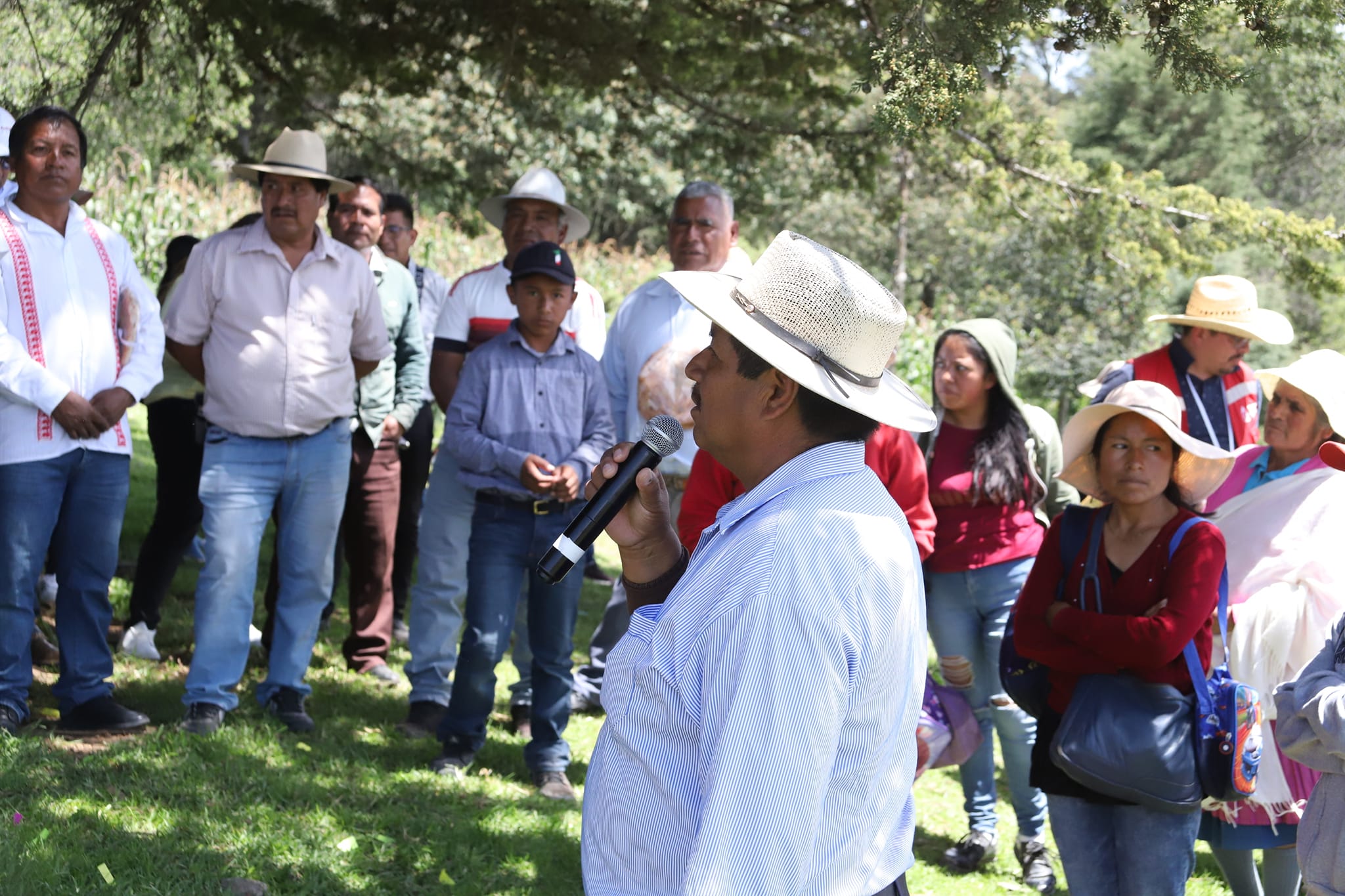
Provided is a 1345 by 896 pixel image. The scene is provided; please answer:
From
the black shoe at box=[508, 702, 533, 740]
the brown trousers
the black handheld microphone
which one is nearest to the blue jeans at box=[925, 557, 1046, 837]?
the black shoe at box=[508, 702, 533, 740]

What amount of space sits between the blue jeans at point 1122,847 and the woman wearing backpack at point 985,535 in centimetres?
133

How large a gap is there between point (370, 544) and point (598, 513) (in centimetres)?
444

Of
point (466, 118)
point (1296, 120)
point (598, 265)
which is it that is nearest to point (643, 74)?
point (466, 118)

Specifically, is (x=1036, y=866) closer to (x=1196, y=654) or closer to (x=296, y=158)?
Result: (x=1196, y=654)

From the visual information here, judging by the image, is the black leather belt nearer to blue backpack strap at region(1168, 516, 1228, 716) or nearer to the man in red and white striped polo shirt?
the man in red and white striped polo shirt

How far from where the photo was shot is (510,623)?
18.2ft

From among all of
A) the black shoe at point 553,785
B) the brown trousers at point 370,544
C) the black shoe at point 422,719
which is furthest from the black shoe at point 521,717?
the brown trousers at point 370,544

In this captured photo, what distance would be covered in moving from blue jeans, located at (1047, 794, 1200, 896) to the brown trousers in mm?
3980

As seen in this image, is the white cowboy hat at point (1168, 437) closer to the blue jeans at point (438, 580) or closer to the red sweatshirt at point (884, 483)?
the red sweatshirt at point (884, 483)

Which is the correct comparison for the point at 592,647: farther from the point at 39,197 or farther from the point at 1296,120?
the point at 1296,120

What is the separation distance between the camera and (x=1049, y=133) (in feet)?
27.2

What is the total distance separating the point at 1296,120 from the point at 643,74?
1582 cm

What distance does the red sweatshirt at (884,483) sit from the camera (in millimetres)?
4344

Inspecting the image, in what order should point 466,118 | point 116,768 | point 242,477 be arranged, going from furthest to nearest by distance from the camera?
point 466,118 → point 242,477 → point 116,768
